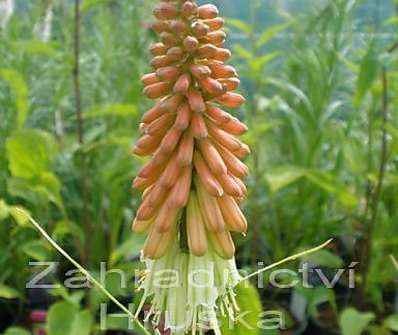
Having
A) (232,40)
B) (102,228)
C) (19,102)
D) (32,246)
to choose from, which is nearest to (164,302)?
(32,246)

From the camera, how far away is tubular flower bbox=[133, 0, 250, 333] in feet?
3.39

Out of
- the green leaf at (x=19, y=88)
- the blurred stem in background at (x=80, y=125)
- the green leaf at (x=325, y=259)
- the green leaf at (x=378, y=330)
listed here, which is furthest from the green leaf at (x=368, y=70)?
the green leaf at (x=19, y=88)

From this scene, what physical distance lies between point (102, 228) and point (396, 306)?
1.05 meters

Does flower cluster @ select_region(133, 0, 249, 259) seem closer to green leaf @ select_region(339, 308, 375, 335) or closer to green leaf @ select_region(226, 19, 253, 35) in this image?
green leaf @ select_region(339, 308, 375, 335)

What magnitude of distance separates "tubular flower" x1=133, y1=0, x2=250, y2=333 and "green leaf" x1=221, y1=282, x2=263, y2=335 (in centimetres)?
10

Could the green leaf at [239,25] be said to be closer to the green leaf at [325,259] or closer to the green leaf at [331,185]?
the green leaf at [331,185]

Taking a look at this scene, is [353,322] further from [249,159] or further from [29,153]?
[249,159]

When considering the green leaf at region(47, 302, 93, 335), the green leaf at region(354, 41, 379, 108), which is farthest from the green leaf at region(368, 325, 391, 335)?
the green leaf at region(47, 302, 93, 335)

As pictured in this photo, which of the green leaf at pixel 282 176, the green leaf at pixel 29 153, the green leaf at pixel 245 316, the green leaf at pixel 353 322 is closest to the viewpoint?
the green leaf at pixel 245 316

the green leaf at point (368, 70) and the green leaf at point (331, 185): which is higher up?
the green leaf at point (368, 70)

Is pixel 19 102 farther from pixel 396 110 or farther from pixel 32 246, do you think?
pixel 396 110

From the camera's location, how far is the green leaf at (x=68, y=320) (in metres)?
1.76

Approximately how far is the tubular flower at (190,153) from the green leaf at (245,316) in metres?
0.10

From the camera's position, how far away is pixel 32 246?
81.9 inches
